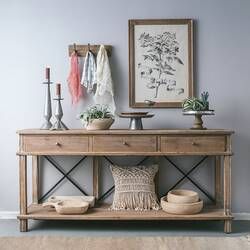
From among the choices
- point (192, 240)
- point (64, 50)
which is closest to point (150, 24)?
point (64, 50)

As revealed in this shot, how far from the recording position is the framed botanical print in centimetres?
364

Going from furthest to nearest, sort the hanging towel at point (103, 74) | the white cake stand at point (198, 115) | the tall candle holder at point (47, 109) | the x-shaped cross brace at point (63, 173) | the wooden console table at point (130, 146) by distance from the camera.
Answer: the x-shaped cross brace at point (63, 173)
the hanging towel at point (103, 74)
the tall candle holder at point (47, 109)
the white cake stand at point (198, 115)
the wooden console table at point (130, 146)

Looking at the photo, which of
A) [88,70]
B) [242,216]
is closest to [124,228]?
[242,216]

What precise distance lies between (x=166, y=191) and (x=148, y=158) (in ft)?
1.10

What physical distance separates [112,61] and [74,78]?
1.21 ft

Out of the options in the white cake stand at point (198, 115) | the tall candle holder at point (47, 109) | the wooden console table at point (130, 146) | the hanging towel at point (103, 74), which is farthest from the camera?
the hanging towel at point (103, 74)

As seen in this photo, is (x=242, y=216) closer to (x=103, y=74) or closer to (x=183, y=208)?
(x=183, y=208)

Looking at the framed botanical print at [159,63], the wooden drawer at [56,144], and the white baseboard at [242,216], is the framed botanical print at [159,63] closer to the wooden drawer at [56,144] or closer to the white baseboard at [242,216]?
the wooden drawer at [56,144]

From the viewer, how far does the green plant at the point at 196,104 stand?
336 cm

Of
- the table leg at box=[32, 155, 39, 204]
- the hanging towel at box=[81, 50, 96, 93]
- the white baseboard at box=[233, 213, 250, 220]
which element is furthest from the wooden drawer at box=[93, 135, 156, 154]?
the white baseboard at box=[233, 213, 250, 220]

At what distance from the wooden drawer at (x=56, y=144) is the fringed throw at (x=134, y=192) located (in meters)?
0.44

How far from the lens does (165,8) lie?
3652 millimetres

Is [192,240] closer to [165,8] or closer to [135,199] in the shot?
[135,199]

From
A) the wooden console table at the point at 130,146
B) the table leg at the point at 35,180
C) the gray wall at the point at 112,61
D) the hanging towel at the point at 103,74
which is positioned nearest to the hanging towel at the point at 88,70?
the hanging towel at the point at 103,74
